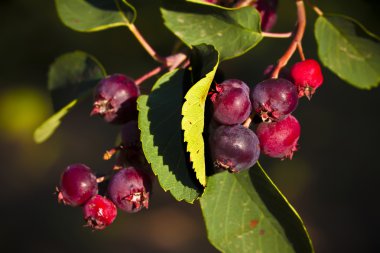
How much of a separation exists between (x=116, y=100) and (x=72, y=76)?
383 mm

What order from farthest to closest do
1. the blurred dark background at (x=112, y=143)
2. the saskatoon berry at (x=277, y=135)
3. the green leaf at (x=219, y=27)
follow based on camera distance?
the blurred dark background at (x=112, y=143) → the green leaf at (x=219, y=27) → the saskatoon berry at (x=277, y=135)

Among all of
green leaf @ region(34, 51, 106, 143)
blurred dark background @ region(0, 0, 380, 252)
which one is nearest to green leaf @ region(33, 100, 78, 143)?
green leaf @ region(34, 51, 106, 143)

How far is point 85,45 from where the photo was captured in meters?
4.74

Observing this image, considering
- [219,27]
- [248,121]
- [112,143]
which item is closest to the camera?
[248,121]

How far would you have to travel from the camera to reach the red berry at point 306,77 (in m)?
1.00

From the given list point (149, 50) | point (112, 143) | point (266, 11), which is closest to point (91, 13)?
point (149, 50)

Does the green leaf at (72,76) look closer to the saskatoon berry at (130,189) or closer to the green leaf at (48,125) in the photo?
the green leaf at (48,125)

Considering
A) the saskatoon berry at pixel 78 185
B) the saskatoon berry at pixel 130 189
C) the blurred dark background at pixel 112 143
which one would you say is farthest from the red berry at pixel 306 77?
the blurred dark background at pixel 112 143

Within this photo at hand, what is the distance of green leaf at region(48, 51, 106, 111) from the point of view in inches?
51.3

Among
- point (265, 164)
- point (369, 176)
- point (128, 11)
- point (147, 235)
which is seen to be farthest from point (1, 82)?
point (128, 11)

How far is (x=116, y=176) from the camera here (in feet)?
3.31

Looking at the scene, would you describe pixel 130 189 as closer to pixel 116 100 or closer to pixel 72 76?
pixel 116 100

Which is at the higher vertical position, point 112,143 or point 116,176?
point 116,176

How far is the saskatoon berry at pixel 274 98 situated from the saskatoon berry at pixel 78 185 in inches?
14.6
